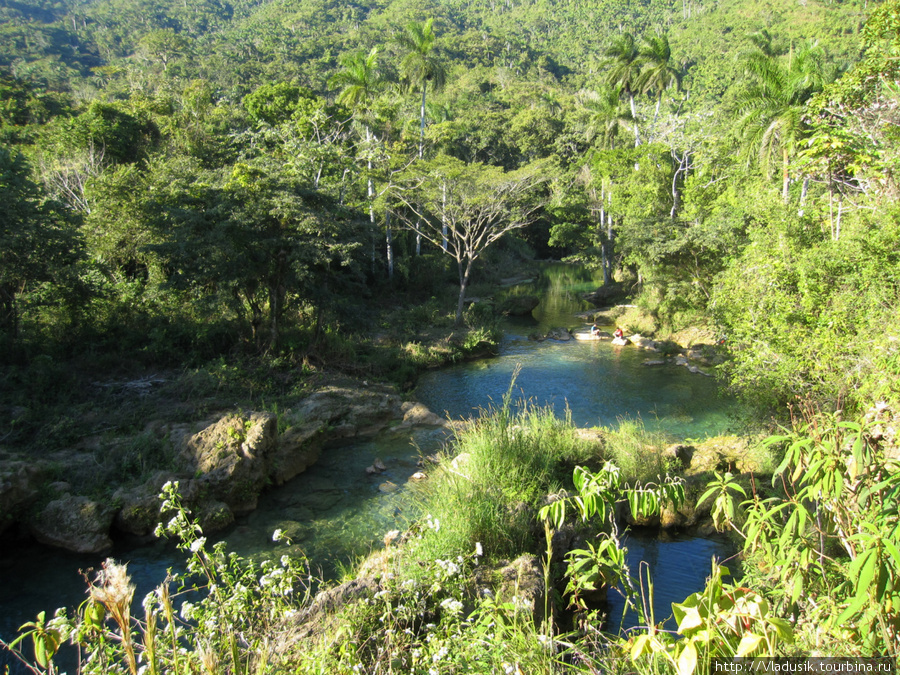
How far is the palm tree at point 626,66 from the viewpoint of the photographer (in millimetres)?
30484

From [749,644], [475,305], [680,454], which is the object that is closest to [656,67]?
→ [475,305]

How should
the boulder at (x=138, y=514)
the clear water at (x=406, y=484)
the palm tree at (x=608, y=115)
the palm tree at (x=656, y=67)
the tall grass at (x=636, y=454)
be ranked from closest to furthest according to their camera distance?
the clear water at (x=406, y=484)
the boulder at (x=138, y=514)
the tall grass at (x=636, y=454)
the palm tree at (x=656, y=67)
the palm tree at (x=608, y=115)

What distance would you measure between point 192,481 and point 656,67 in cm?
3137

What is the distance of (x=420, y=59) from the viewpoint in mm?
26422

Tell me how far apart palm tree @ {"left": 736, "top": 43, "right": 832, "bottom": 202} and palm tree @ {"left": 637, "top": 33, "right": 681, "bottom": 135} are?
1079 centimetres

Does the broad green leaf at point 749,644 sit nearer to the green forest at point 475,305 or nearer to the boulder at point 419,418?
the green forest at point 475,305

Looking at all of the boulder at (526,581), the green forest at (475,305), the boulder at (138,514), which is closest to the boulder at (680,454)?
the green forest at (475,305)

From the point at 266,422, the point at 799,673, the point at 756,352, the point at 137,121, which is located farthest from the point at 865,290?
the point at 137,121

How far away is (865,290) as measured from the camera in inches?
314

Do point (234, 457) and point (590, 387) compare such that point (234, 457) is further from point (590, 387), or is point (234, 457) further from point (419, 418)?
point (590, 387)

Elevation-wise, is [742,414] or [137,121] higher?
[137,121]

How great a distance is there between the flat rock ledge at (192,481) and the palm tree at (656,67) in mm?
27196

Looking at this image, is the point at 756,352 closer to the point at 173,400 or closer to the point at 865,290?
the point at 865,290

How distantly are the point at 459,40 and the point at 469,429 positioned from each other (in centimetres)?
8364
